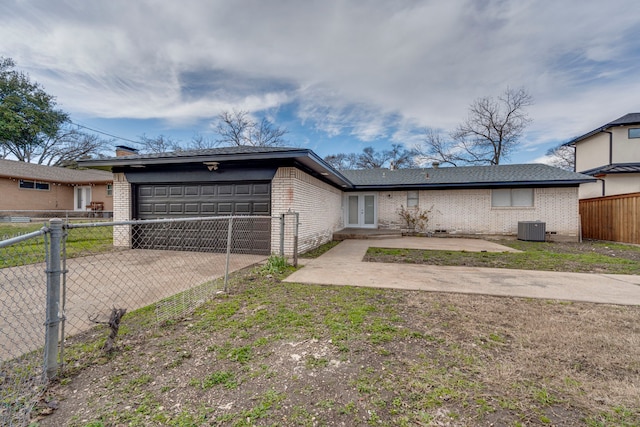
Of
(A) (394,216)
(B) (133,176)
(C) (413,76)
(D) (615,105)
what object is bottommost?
(A) (394,216)

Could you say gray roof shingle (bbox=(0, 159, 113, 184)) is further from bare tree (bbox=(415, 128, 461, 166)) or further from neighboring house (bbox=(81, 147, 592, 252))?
bare tree (bbox=(415, 128, 461, 166))

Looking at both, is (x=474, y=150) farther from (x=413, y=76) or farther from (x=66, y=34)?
(x=66, y=34)

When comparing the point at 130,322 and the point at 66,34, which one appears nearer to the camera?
the point at 130,322

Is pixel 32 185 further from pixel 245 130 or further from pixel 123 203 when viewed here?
pixel 123 203

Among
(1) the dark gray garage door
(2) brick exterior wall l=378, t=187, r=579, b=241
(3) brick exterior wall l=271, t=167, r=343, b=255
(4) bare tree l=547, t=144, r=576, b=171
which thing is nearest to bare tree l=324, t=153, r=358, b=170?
(2) brick exterior wall l=378, t=187, r=579, b=241

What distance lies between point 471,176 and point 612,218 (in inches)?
218

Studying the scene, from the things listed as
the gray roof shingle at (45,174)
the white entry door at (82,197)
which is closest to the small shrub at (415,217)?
the gray roof shingle at (45,174)

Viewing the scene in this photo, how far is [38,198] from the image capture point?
63.5 ft

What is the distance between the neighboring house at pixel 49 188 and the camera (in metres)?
17.8

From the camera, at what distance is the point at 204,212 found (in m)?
8.20

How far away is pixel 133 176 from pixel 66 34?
519 cm

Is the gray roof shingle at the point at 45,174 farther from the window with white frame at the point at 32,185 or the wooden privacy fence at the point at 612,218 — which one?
the wooden privacy fence at the point at 612,218

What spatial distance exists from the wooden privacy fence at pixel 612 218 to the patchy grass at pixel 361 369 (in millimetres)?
10176

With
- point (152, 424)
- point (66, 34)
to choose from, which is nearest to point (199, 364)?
point (152, 424)
